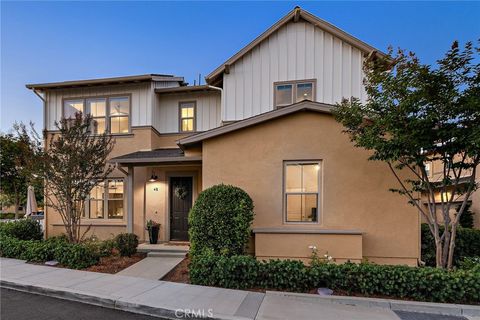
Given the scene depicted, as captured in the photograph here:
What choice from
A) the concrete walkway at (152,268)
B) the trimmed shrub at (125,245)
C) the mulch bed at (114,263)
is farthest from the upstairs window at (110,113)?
the concrete walkway at (152,268)

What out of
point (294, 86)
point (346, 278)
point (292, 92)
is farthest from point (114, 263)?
point (294, 86)

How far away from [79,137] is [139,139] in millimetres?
2621

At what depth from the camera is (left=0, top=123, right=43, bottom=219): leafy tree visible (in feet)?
28.0

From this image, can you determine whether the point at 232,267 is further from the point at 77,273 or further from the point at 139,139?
the point at 139,139

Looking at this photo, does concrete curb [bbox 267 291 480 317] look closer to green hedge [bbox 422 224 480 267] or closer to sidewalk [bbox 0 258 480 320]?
sidewalk [bbox 0 258 480 320]

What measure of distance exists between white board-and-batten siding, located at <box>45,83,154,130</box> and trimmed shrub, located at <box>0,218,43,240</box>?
4.21m

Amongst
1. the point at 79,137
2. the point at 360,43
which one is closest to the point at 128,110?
the point at 79,137

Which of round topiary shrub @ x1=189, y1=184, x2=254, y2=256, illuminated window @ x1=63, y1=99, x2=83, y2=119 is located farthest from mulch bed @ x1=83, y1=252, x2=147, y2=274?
illuminated window @ x1=63, y1=99, x2=83, y2=119

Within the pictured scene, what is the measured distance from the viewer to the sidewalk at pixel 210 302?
4.52 metres

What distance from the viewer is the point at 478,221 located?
12.3 meters

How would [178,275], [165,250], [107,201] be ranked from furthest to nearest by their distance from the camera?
[107,201] → [165,250] → [178,275]

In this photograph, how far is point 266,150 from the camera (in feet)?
23.5

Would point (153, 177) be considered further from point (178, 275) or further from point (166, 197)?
point (178, 275)

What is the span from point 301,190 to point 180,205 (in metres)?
5.49
